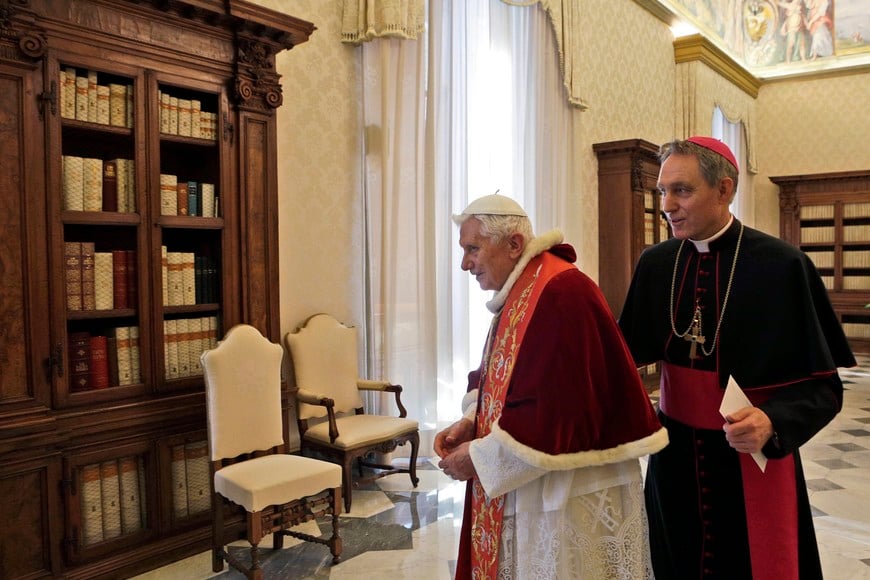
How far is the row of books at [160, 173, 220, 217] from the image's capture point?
11.3ft

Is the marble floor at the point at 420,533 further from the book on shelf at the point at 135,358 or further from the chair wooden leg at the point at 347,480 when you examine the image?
the book on shelf at the point at 135,358

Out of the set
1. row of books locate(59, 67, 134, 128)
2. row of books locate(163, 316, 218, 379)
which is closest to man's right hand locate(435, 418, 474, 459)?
row of books locate(163, 316, 218, 379)

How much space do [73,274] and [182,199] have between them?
674 mm

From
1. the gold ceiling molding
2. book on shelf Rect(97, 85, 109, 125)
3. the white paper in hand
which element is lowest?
the white paper in hand

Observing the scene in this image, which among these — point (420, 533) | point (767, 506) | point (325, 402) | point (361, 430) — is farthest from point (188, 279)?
point (767, 506)

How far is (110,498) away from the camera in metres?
3.26

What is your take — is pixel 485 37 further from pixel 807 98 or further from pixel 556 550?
pixel 807 98

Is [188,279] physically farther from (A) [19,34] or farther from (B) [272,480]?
(A) [19,34]

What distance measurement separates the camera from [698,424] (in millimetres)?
2066

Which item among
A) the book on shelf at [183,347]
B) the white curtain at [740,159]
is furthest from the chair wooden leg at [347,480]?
the white curtain at [740,159]

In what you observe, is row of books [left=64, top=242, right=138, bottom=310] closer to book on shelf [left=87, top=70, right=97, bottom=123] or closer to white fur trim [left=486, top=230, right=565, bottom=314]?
book on shelf [left=87, top=70, right=97, bottom=123]

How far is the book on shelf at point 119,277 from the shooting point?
3.31 m

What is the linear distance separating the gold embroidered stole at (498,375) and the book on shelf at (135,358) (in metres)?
2.09

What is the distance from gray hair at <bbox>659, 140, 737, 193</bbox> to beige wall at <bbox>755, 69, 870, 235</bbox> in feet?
38.3
